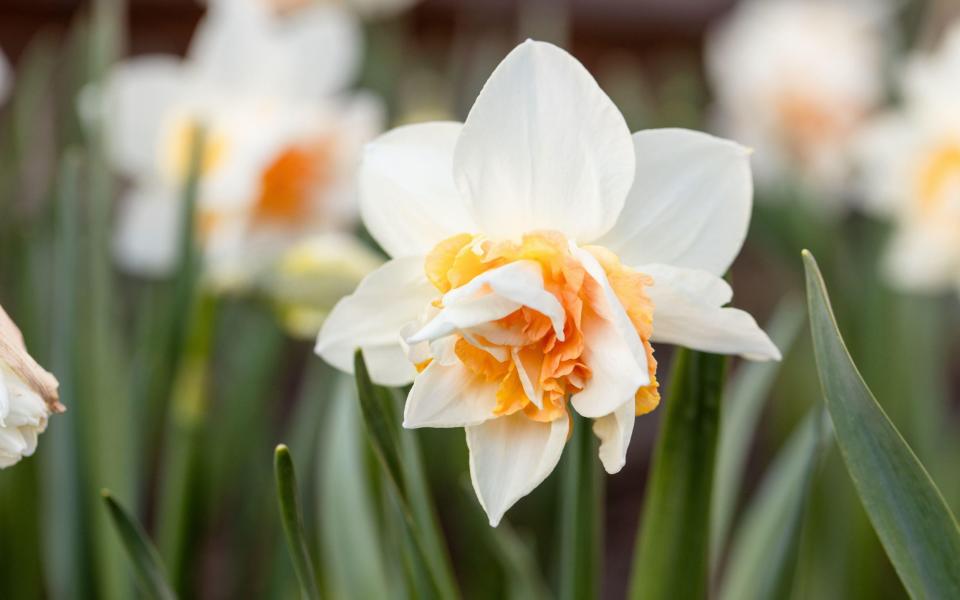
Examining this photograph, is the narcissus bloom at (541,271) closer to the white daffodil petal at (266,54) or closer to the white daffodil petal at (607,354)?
the white daffodil petal at (607,354)

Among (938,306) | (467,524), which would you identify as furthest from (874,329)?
(467,524)

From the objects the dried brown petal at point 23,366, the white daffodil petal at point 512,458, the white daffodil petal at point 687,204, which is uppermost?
the white daffodil petal at point 687,204

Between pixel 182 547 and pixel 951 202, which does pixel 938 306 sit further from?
pixel 182 547

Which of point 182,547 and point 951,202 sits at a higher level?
point 951,202

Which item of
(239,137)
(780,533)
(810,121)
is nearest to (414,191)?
(780,533)

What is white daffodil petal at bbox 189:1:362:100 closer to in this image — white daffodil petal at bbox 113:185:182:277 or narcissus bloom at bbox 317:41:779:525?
white daffodil petal at bbox 113:185:182:277

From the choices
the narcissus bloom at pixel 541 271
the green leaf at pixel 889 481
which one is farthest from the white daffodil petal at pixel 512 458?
the green leaf at pixel 889 481

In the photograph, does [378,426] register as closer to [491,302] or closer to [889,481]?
[491,302]
